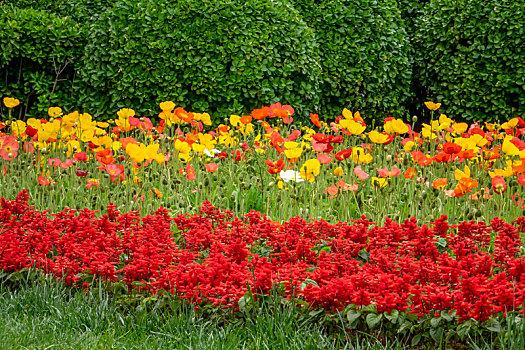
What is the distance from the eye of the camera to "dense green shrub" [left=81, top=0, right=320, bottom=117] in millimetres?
6301

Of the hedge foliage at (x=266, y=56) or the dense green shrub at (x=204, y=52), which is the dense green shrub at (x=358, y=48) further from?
the dense green shrub at (x=204, y=52)

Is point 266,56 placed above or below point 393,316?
above

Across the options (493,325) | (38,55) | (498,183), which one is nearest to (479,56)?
(498,183)

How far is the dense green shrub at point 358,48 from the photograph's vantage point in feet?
24.1

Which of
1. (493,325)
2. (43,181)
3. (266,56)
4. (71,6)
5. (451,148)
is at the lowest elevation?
(43,181)

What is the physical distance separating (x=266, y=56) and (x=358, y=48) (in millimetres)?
1488

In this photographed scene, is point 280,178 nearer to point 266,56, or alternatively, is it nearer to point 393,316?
point 393,316

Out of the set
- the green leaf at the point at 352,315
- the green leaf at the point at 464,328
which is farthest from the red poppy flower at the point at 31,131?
the green leaf at the point at 464,328

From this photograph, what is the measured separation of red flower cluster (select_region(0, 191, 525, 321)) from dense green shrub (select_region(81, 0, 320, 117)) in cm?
283

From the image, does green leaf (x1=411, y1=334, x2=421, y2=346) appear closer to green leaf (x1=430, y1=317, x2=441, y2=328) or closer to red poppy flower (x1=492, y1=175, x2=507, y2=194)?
green leaf (x1=430, y1=317, x2=441, y2=328)

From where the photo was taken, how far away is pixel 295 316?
243 centimetres

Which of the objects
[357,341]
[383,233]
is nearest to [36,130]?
[383,233]

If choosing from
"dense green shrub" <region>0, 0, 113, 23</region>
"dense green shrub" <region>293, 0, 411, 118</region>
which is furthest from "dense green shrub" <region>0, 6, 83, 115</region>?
"dense green shrub" <region>293, 0, 411, 118</region>

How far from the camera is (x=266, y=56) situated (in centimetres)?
633
